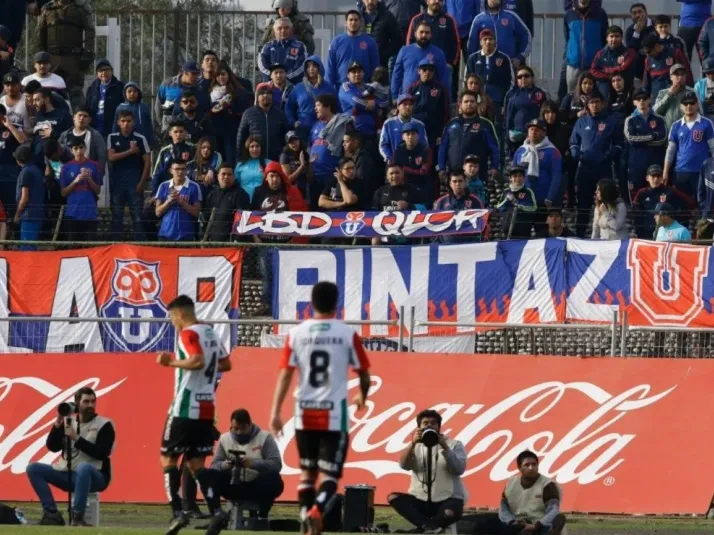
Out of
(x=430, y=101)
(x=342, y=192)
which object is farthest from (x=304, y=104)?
(x=342, y=192)

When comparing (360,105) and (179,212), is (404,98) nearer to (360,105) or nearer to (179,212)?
(360,105)

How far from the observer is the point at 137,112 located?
23.5m

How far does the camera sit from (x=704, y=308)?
18.8 m

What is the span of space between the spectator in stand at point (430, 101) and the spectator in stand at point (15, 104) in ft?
17.8

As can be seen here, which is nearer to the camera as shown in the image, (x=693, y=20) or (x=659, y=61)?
(x=659, y=61)

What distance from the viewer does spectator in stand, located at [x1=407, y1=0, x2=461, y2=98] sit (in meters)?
24.0

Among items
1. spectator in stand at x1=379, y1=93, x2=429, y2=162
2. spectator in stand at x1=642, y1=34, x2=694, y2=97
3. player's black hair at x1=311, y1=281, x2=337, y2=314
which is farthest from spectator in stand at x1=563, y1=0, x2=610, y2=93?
player's black hair at x1=311, y1=281, x2=337, y2=314

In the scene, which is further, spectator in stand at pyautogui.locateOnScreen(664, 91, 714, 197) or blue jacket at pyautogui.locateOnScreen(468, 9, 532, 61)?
blue jacket at pyautogui.locateOnScreen(468, 9, 532, 61)

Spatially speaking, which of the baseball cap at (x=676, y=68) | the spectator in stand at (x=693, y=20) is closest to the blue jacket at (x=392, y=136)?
the baseball cap at (x=676, y=68)

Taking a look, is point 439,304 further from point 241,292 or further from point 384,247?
point 241,292

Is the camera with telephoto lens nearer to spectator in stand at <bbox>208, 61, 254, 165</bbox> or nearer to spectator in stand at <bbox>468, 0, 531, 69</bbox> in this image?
spectator in stand at <bbox>208, 61, 254, 165</bbox>

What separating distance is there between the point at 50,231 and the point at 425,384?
6.33 m

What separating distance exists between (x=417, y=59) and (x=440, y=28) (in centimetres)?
96

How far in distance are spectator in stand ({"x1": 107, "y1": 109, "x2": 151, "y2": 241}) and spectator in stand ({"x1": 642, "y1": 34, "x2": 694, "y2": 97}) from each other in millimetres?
7332
